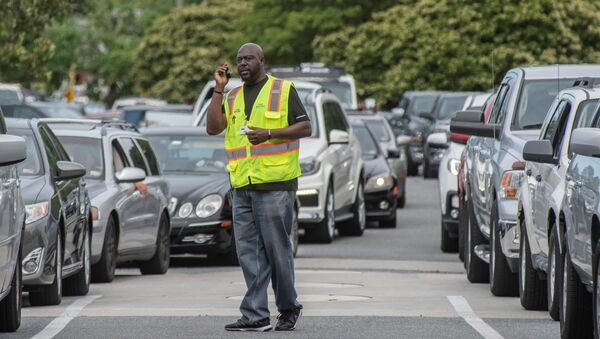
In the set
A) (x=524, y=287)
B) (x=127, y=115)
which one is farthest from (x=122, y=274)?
(x=127, y=115)

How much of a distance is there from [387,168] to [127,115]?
2451 cm

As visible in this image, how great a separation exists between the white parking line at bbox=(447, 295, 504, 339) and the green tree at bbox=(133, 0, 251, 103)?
66484 mm

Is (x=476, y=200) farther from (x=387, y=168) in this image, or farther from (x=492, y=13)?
(x=492, y=13)

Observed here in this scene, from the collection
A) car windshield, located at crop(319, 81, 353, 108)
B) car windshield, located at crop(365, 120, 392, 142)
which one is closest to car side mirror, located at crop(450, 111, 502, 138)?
car windshield, located at crop(365, 120, 392, 142)

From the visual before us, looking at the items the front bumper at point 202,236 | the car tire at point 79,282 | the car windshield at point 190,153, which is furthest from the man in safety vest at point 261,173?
the car windshield at point 190,153

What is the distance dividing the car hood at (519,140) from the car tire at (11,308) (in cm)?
445

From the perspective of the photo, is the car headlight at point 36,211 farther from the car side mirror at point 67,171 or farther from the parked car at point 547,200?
the parked car at point 547,200

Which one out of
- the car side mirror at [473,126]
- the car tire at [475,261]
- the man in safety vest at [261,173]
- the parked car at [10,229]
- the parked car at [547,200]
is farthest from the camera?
→ the car tire at [475,261]

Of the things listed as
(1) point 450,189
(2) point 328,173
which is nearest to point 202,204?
(1) point 450,189

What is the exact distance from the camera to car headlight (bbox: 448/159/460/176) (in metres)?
20.4

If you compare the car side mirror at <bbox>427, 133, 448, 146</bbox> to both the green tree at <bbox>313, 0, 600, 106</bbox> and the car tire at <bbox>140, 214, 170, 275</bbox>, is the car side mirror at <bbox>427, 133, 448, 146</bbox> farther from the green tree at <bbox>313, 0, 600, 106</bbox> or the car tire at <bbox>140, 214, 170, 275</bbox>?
the green tree at <bbox>313, 0, 600, 106</bbox>

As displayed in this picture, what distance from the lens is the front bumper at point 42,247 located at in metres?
12.7

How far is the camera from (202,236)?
18656 millimetres

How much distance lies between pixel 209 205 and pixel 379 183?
24.9ft
